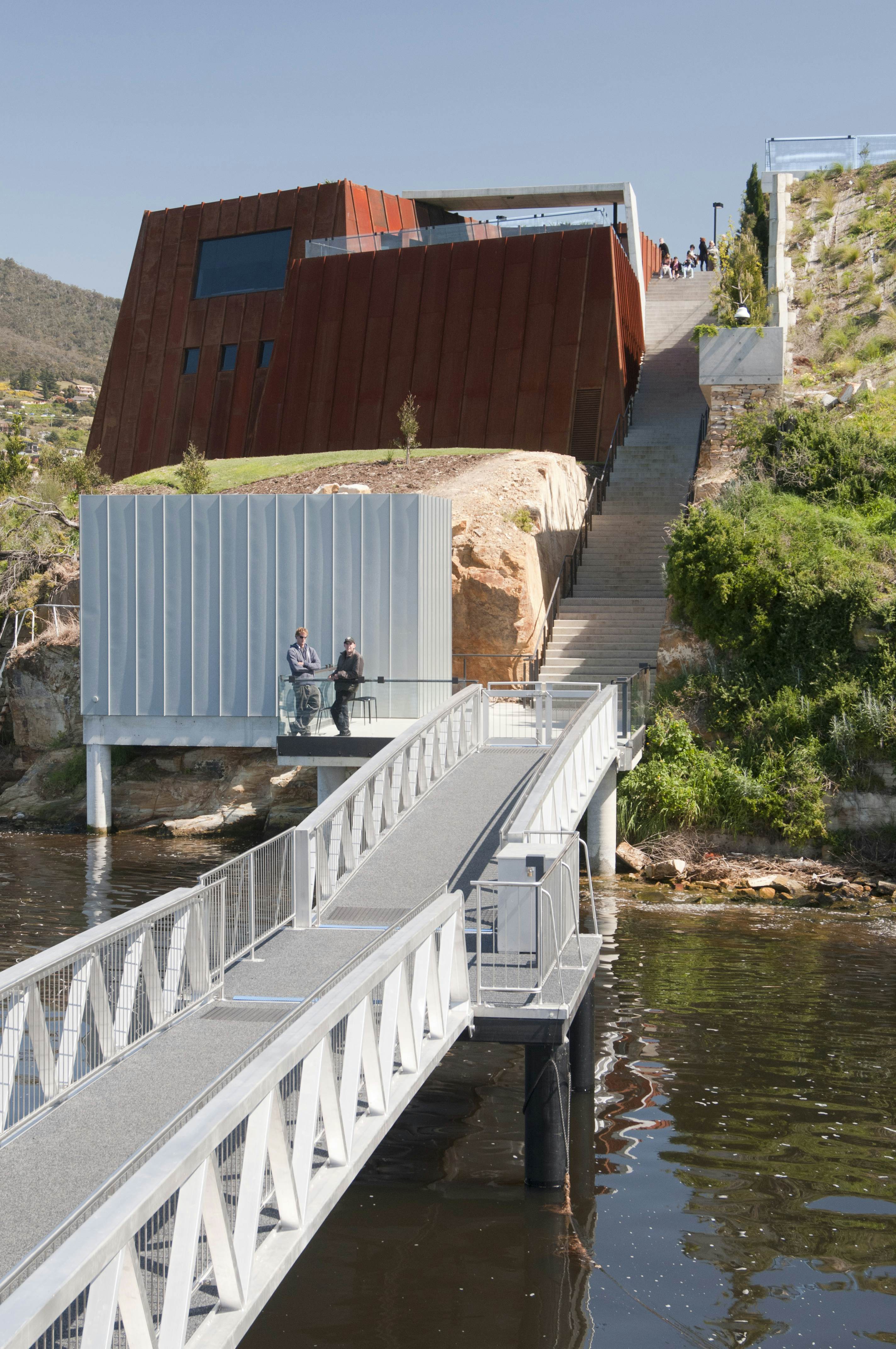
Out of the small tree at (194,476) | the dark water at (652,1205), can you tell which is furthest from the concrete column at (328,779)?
the small tree at (194,476)

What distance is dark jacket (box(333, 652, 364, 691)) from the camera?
750 inches

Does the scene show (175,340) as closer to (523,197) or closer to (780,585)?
(523,197)

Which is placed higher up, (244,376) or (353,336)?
(353,336)

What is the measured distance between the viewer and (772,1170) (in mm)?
9391

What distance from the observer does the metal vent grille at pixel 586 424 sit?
3128 cm

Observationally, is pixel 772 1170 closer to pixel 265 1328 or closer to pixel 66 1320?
pixel 265 1328

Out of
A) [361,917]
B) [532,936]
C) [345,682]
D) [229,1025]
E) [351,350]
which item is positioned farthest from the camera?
[351,350]

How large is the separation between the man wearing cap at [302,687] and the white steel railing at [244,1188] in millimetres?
11158

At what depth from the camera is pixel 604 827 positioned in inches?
785

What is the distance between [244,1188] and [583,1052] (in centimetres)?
577

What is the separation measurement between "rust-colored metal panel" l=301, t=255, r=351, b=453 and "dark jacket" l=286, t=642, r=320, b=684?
15881mm

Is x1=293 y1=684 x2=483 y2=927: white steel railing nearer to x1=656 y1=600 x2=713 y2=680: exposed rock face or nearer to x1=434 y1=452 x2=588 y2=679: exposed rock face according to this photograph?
x1=656 y1=600 x2=713 y2=680: exposed rock face

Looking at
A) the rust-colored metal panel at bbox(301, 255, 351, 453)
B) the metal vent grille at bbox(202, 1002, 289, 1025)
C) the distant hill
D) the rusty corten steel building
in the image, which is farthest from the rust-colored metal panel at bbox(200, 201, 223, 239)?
the distant hill

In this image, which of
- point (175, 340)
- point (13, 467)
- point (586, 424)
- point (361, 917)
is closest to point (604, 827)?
point (361, 917)
